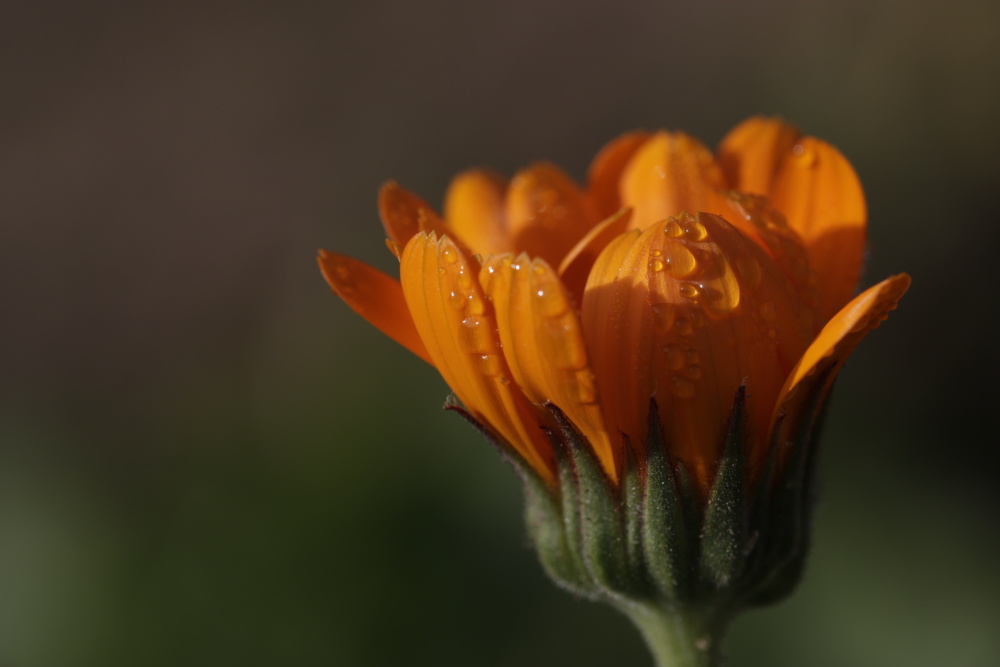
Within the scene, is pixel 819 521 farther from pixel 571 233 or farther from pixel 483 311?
pixel 483 311

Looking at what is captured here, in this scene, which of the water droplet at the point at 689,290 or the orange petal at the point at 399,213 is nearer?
the water droplet at the point at 689,290

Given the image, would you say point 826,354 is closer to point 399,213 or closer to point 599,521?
point 599,521

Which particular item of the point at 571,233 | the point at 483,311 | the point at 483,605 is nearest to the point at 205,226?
the point at 483,605

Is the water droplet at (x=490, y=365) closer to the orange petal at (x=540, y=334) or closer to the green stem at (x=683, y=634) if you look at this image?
the orange petal at (x=540, y=334)

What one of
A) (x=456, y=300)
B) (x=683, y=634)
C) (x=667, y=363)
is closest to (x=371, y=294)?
(x=456, y=300)

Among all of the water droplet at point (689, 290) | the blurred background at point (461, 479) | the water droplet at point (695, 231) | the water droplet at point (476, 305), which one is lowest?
the blurred background at point (461, 479)

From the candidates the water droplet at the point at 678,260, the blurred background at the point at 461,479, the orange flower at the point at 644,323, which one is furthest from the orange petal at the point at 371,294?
the blurred background at the point at 461,479

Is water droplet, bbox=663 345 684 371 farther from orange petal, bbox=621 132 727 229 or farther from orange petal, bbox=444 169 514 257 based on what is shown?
orange petal, bbox=444 169 514 257
